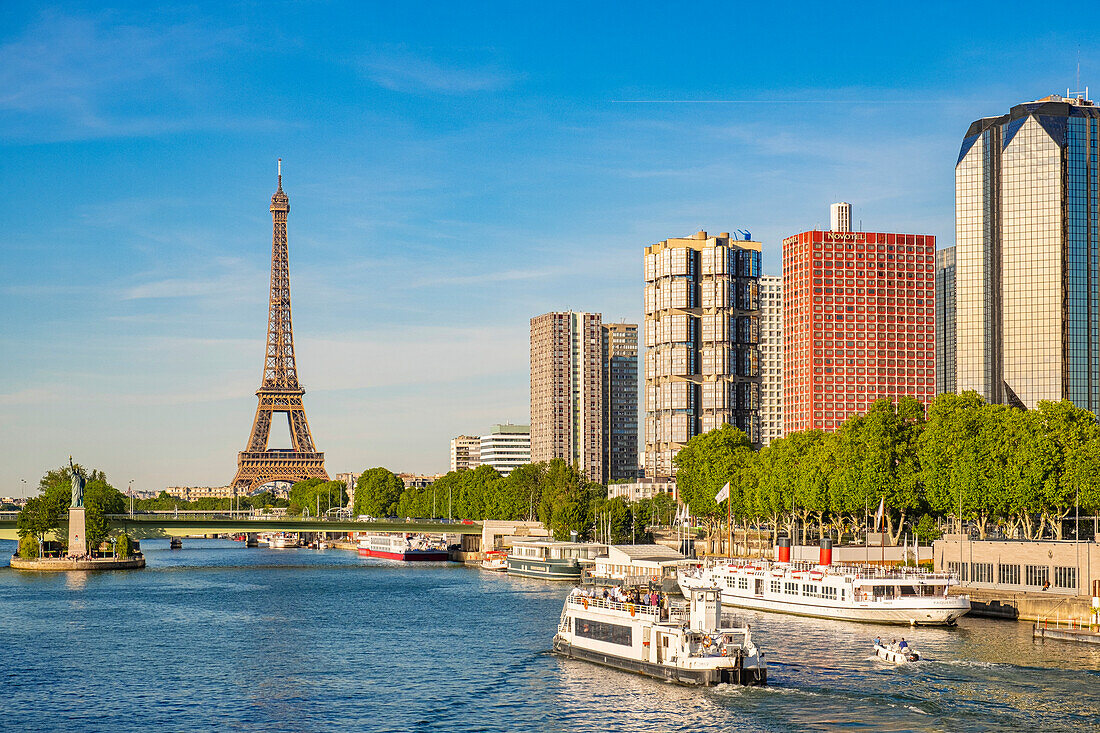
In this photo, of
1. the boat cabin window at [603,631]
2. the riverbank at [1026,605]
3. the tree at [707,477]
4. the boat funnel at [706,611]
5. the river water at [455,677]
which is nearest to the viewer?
the river water at [455,677]

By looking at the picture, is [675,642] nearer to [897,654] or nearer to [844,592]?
[897,654]

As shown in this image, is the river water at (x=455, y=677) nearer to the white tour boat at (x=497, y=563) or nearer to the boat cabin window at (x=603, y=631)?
the boat cabin window at (x=603, y=631)

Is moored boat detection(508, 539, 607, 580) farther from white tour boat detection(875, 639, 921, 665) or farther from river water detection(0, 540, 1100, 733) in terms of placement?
white tour boat detection(875, 639, 921, 665)

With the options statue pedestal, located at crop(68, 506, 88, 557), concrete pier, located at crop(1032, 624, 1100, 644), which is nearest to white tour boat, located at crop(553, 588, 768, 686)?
concrete pier, located at crop(1032, 624, 1100, 644)

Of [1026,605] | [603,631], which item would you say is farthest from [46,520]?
[1026,605]

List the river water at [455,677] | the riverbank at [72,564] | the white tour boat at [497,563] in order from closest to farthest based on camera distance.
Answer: the river water at [455,677], the riverbank at [72,564], the white tour boat at [497,563]

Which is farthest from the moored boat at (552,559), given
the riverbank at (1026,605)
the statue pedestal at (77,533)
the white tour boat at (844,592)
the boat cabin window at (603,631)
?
the boat cabin window at (603,631)

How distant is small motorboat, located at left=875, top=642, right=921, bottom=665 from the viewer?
277 ft

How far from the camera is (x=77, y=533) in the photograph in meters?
190

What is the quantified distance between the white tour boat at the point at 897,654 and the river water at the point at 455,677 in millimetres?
980

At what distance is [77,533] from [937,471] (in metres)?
117

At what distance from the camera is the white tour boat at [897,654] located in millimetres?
84438

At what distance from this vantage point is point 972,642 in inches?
3720

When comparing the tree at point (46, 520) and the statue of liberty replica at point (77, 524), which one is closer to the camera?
the statue of liberty replica at point (77, 524)
